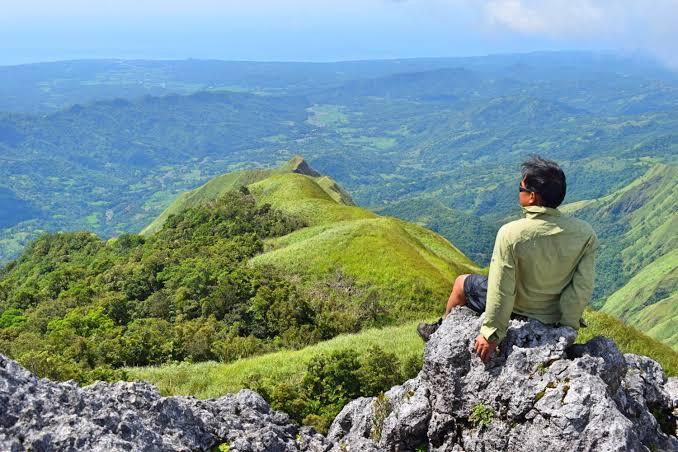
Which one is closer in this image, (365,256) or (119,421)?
(119,421)

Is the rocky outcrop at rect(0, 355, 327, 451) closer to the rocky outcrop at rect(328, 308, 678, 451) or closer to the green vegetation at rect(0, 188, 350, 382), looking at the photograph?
the rocky outcrop at rect(328, 308, 678, 451)

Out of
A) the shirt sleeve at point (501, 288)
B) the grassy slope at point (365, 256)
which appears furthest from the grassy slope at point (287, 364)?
the grassy slope at point (365, 256)

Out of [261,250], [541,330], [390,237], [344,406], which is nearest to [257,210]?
[261,250]

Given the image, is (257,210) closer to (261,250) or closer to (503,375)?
(261,250)

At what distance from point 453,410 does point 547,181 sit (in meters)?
5.06

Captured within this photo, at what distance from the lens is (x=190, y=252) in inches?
2361

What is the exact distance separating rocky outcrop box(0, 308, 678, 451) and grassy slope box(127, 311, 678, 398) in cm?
593

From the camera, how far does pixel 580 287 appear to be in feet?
36.0

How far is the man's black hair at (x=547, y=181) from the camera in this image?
10.8m

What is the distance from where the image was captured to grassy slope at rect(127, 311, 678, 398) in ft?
66.2

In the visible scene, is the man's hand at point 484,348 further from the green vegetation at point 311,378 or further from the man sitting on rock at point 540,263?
the green vegetation at point 311,378

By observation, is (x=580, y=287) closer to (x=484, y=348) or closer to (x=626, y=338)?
(x=484, y=348)

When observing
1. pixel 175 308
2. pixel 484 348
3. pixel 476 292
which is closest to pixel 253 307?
pixel 175 308

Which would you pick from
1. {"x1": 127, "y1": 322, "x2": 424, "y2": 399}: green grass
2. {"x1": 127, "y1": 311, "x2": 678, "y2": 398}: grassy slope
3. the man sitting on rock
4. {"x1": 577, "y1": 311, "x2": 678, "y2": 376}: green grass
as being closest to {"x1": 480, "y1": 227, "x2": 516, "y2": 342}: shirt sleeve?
the man sitting on rock
